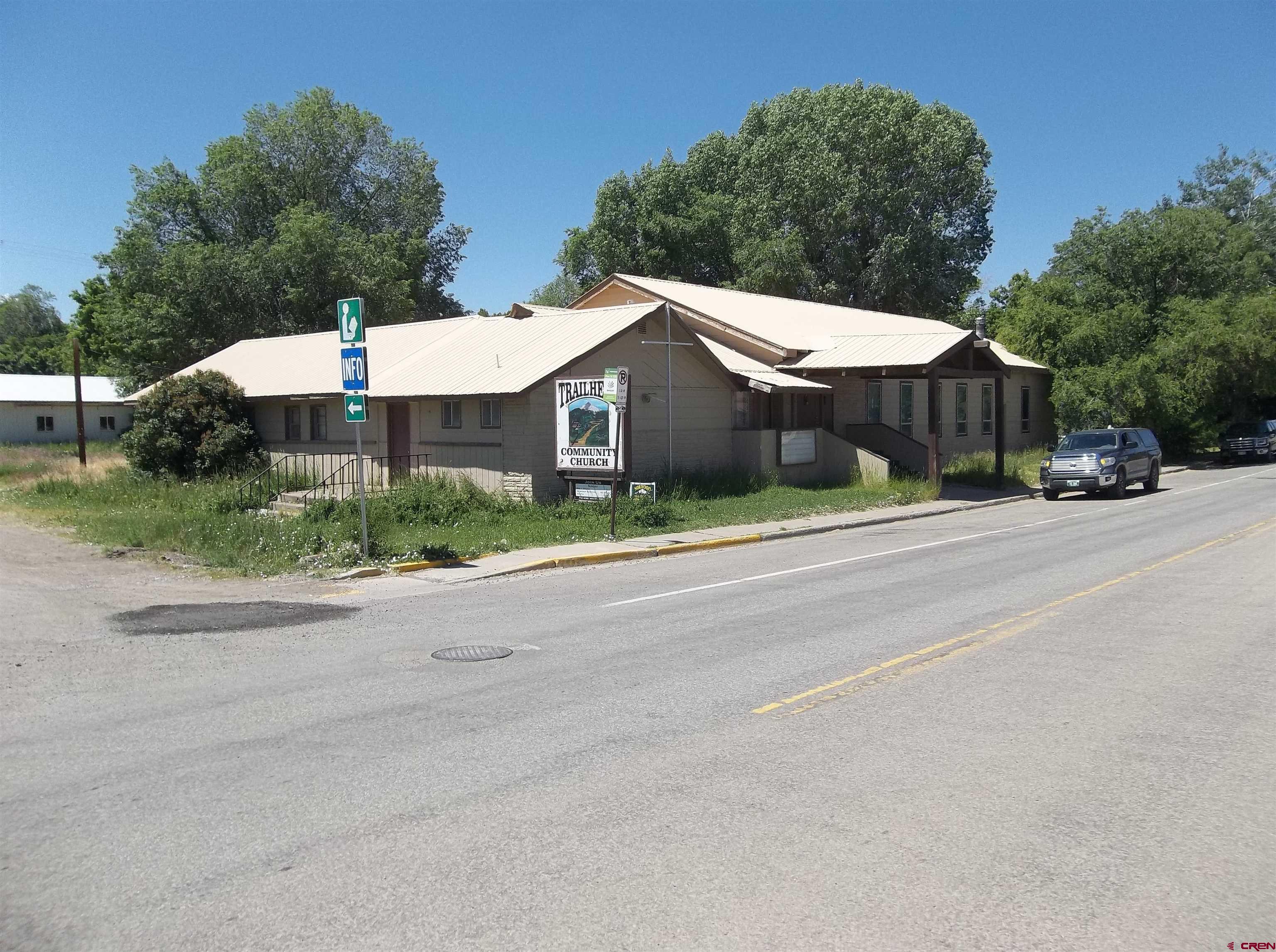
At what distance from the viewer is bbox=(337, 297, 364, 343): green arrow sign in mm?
15195

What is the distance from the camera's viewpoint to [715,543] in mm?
18578

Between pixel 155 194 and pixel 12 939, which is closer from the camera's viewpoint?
pixel 12 939

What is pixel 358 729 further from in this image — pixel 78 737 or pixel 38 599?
pixel 38 599

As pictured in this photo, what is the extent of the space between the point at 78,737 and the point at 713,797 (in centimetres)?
439

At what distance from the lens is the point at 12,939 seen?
4.18 metres

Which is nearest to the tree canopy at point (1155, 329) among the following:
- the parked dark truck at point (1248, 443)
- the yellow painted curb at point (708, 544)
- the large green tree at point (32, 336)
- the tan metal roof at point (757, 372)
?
the parked dark truck at point (1248, 443)

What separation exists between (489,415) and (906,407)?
682 inches

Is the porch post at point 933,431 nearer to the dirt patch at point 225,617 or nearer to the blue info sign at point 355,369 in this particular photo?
the blue info sign at point 355,369

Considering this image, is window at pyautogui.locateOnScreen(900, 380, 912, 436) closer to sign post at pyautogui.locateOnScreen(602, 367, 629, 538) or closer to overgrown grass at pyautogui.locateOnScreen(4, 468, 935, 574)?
overgrown grass at pyautogui.locateOnScreen(4, 468, 935, 574)

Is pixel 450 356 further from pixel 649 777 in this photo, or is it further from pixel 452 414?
pixel 649 777

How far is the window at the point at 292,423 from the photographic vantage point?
29953 mm

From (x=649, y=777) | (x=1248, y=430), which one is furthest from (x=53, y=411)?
(x=649, y=777)

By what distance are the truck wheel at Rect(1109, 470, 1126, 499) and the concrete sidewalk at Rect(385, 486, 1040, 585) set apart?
12.5 ft

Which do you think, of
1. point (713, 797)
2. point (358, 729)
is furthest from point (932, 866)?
point (358, 729)
